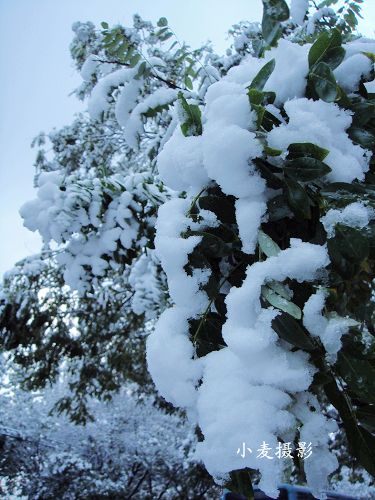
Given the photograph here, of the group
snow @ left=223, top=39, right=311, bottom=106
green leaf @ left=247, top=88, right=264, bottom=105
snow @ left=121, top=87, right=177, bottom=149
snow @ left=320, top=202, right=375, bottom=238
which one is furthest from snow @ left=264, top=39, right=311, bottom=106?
snow @ left=121, top=87, right=177, bottom=149

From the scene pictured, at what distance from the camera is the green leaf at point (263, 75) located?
0.85 meters

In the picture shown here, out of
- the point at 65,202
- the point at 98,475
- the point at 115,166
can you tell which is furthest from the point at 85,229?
the point at 98,475

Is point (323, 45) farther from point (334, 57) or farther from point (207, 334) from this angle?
point (207, 334)

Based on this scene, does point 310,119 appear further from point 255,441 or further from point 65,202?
point 65,202

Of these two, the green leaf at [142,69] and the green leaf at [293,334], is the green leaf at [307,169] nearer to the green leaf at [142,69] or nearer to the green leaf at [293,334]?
the green leaf at [293,334]

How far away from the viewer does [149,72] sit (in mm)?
2121

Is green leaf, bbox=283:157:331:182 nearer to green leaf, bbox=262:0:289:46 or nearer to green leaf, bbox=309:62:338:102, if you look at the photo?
green leaf, bbox=309:62:338:102

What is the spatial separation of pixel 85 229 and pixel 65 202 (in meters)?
0.25

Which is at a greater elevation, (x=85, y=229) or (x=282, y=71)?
(x=85, y=229)

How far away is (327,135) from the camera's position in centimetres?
81

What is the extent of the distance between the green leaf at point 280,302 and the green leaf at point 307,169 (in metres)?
0.22

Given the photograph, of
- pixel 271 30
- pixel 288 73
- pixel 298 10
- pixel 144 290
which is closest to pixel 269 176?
pixel 288 73

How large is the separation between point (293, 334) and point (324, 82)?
0.51 metres

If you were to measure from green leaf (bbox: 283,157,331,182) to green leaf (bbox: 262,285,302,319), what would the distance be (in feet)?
0.73
